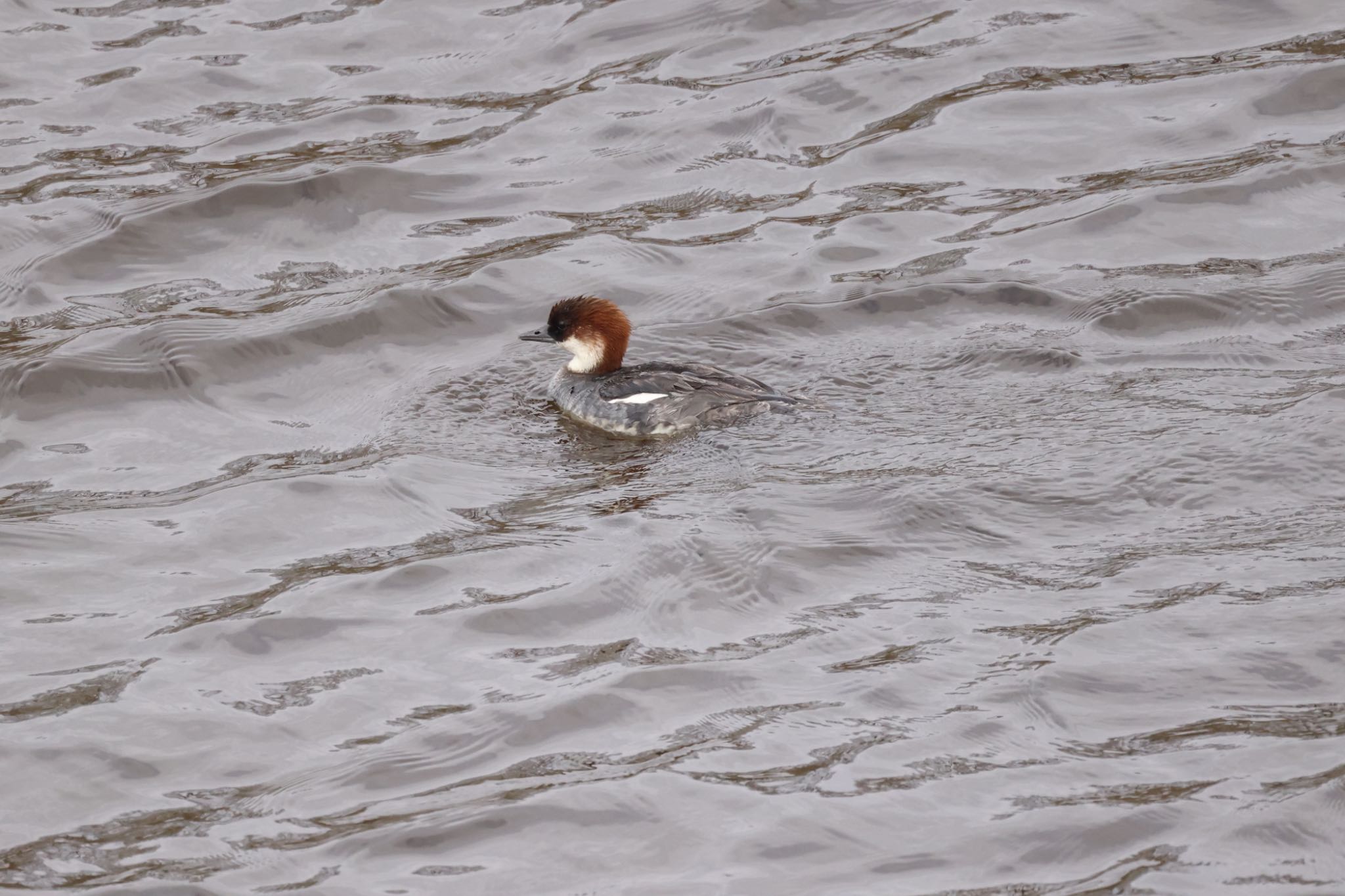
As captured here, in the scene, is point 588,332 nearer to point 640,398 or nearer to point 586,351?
point 586,351

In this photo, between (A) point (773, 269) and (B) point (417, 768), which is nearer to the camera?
(B) point (417, 768)

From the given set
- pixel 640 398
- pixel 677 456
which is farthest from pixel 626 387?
pixel 677 456

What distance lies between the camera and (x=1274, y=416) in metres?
8.20

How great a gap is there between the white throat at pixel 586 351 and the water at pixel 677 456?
0.45 metres

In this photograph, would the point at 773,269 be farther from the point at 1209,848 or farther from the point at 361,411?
the point at 1209,848

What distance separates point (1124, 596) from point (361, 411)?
452 centimetres

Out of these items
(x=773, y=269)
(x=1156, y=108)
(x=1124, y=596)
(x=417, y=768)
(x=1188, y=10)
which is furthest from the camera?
(x=1188, y=10)

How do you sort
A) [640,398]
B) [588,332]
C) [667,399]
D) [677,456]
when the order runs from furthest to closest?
[588,332] → [640,398] → [667,399] → [677,456]

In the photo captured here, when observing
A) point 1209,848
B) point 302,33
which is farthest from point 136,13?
point 1209,848

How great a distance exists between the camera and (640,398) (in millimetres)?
9242

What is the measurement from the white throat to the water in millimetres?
445

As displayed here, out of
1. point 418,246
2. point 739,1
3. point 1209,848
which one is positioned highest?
point 739,1

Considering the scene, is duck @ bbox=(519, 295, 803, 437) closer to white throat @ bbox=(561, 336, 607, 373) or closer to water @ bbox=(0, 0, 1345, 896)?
white throat @ bbox=(561, 336, 607, 373)

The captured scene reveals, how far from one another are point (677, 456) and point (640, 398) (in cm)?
55
